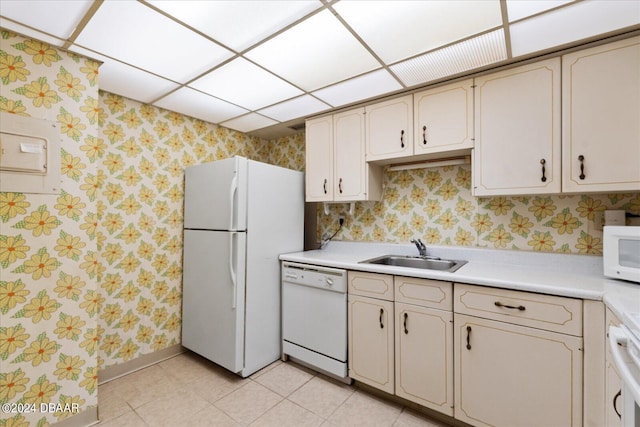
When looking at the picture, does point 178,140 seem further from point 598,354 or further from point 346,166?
point 598,354

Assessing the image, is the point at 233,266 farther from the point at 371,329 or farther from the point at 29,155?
the point at 29,155

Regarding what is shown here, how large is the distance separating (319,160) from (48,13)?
190 cm

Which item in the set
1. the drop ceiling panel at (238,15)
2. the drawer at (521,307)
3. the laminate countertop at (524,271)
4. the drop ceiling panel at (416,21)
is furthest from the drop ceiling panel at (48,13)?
the drawer at (521,307)

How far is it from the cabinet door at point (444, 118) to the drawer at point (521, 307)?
38.4 inches

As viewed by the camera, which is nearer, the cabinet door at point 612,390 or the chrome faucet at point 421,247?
the cabinet door at point 612,390

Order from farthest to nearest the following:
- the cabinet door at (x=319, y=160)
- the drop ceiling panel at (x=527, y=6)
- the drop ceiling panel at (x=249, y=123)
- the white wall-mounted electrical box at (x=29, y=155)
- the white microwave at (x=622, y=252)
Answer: the drop ceiling panel at (x=249, y=123) < the cabinet door at (x=319, y=160) < the white wall-mounted electrical box at (x=29, y=155) < the white microwave at (x=622, y=252) < the drop ceiling panel at (x=527, y=6)

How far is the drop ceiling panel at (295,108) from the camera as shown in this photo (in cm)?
237

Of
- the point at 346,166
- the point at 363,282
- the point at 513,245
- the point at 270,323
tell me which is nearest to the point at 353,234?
the point at 346,166

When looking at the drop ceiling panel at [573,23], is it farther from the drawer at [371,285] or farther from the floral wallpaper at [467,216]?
the drawer at [371,285]

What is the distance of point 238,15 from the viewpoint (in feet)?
4.50

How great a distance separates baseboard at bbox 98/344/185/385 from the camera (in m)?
2.19

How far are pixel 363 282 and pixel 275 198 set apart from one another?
3.45ft

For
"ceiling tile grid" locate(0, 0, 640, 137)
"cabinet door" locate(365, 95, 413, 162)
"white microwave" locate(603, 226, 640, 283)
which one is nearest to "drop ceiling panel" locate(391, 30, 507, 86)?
"ceiling tile grid" locate(0, 0, 640, 137)

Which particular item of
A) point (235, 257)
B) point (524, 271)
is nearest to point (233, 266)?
point (235, 257)
